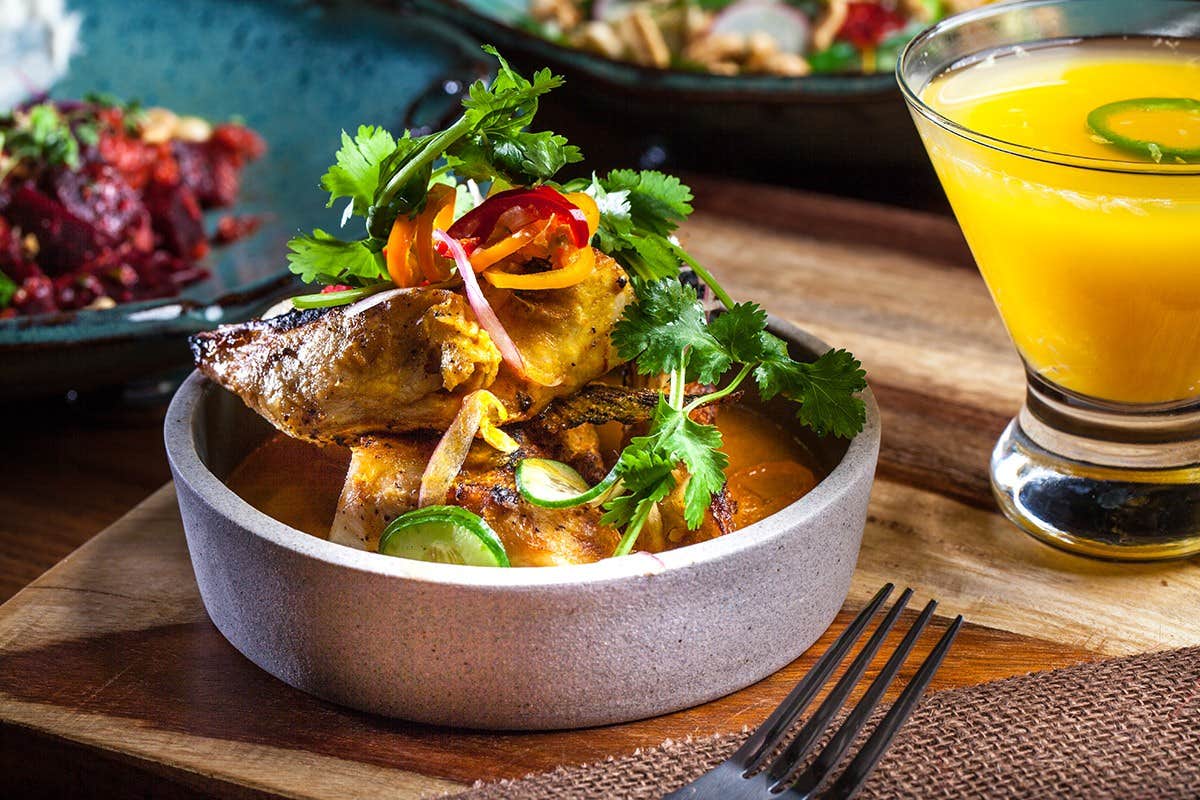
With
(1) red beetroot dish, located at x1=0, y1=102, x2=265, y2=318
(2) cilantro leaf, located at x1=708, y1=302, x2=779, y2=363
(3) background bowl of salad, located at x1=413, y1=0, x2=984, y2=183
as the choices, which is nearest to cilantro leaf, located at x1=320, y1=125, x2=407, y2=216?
(2) cilantro leaf, located at x1=708, y1=302, x2=779, y2=363

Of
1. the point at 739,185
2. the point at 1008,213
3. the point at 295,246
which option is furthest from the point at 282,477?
the point at 739,185

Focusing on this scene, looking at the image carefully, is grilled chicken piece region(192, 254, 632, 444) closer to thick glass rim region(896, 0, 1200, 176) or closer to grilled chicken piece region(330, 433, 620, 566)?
grilled chicken piece region(330, 433, 620, 566)

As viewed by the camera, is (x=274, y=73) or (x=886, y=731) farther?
(x=274, y=73)

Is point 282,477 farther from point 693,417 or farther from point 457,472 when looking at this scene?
point 693,417

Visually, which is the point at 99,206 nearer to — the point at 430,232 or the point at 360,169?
the point at 360,169

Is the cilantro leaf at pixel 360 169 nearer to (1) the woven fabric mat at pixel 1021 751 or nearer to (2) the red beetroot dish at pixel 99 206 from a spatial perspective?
(1) the woven fabric mat at pixel 1021 751

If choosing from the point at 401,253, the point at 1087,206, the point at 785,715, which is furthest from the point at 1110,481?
the point at 401,253
